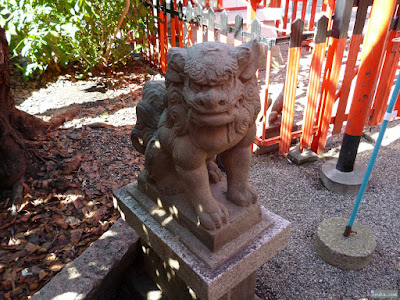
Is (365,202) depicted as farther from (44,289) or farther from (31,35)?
(31,35)

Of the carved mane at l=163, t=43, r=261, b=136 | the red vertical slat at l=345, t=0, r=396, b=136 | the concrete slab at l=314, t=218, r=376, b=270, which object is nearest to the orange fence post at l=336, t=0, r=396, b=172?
the red vertical slat at l=345, t=0, r=396, b=136

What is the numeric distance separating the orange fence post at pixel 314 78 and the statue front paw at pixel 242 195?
6.99ft

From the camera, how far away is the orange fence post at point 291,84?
314 centimetres

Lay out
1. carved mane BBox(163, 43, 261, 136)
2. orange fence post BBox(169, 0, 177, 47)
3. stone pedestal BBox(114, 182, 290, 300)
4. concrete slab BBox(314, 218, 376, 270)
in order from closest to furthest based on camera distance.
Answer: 1. carved mane BBox(163, 43, 261, 136)
2. stone pedestal BBox(114, 182, 290, 300)
3. concrete slab BBox(314, 218, 376, 270)
4. orange fence post BBox(169, 0, 177, 47)

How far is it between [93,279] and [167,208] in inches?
28.4

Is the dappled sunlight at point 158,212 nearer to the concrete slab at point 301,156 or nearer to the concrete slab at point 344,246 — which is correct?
the concrete slab at point 344,246

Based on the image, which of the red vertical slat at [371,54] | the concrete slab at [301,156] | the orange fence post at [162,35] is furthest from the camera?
the orange fence post at [162,35]

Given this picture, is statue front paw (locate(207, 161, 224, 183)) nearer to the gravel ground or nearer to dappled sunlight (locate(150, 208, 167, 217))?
dappled sunlight (locate(150, 208, 167, 217))

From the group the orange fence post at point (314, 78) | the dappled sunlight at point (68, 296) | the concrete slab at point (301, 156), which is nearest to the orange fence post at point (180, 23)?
the orange fence post at point (314, 78)

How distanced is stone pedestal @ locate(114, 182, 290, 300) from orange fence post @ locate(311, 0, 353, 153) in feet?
7.15

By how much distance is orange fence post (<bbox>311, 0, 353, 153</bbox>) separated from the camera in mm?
3096

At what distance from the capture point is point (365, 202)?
329 centimetres

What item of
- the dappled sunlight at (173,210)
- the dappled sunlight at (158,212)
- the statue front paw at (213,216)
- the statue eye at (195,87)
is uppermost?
the statue eye at (195,87)

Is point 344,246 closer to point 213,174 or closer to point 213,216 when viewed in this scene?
point 213,174
